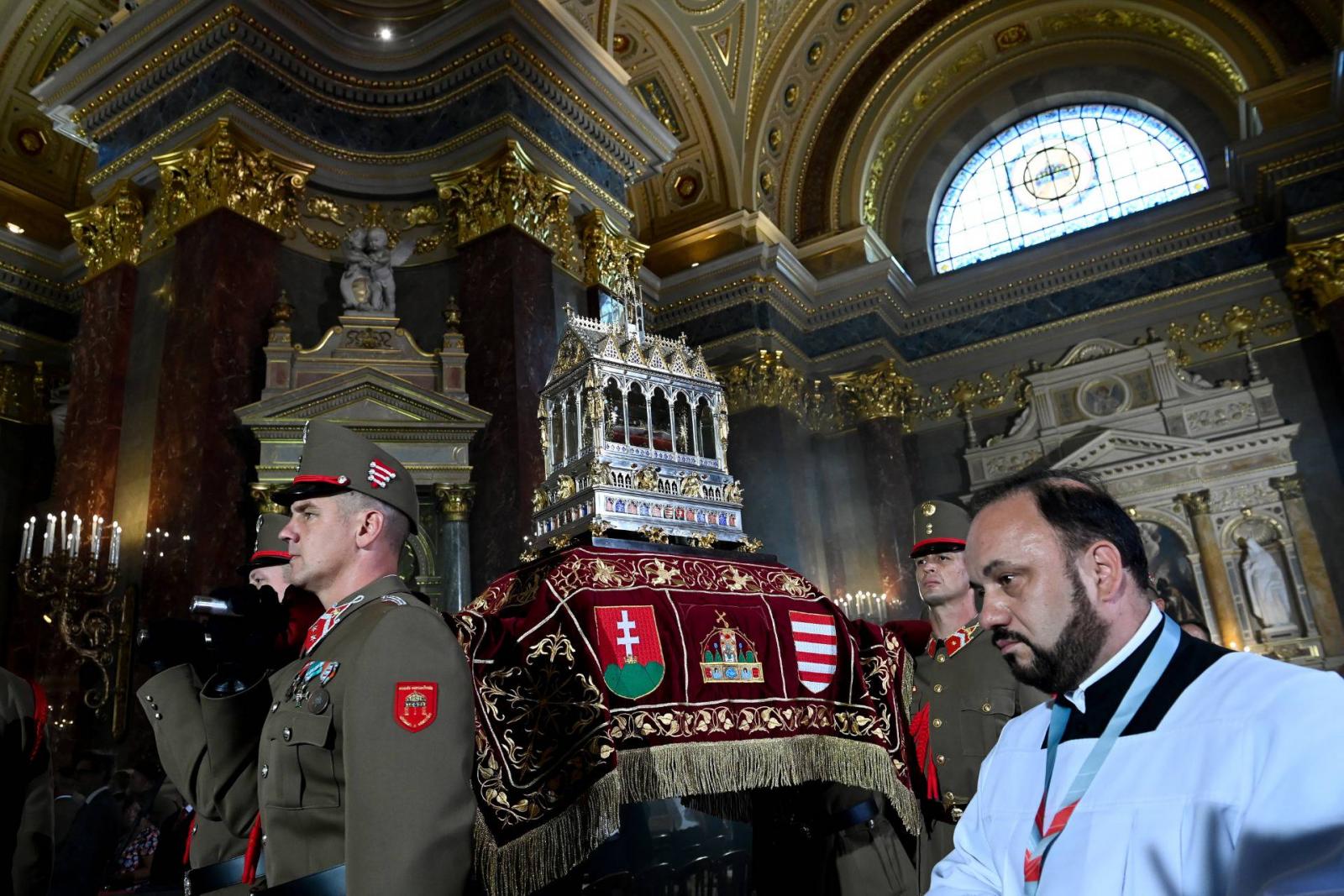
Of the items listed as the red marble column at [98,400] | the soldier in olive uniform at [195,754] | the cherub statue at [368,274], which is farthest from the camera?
the cherub statue at [368,274]

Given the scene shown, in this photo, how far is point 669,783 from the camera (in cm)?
285

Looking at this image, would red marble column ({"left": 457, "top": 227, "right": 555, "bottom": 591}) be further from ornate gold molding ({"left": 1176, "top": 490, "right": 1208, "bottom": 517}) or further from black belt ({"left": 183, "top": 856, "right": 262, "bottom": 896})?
ornate gold molding ({"left": 1176, "top": 490, "right": 1208, "bottom": 517})

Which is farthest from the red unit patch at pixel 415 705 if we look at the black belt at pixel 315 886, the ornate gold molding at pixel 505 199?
the ornate gold molding at pixel 505 199

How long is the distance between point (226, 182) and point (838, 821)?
275 inches

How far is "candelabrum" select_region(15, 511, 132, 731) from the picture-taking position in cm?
682

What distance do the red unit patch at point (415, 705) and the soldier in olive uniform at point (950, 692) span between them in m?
1.69

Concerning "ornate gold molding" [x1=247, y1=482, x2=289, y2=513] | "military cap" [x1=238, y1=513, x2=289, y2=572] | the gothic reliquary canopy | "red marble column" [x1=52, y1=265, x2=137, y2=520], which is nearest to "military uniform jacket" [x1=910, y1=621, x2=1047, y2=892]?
the gothic reliquary canopy

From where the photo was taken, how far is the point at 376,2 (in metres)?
8.95

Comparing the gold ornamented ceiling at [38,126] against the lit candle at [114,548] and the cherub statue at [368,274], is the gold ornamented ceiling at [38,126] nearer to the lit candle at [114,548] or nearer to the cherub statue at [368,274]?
the cherub statue at [368,274]

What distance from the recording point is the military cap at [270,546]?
338cm

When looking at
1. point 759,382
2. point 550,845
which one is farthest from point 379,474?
point 759,382

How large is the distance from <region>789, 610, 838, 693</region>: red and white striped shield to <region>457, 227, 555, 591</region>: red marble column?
422 centimetres

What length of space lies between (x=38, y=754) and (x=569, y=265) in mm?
6706

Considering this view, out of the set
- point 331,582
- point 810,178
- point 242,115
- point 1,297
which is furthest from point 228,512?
point 810,178
